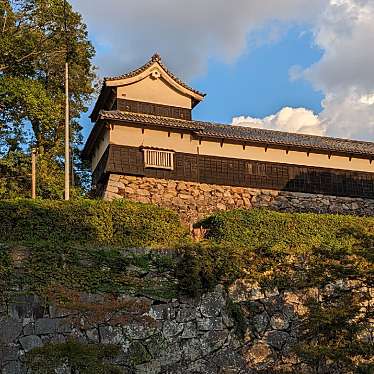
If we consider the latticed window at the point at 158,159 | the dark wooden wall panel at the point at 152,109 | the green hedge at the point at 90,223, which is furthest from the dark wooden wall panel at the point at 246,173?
the green hedge at the point at 90,223

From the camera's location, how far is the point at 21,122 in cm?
2402

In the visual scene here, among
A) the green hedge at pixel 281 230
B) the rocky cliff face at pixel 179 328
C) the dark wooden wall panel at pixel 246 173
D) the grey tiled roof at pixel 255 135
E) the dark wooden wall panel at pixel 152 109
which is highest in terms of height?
the dark wooden wall panel at pixel 152 109

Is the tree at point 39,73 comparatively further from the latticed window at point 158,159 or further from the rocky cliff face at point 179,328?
the rocky cliff face at point 179,328

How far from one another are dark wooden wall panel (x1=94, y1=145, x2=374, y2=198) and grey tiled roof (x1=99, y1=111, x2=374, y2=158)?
85 cm

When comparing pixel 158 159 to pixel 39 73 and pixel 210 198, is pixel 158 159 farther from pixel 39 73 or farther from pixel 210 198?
pixel 39 73

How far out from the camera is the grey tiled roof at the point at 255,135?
22.4 meters

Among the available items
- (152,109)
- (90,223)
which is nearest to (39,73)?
(152,109)

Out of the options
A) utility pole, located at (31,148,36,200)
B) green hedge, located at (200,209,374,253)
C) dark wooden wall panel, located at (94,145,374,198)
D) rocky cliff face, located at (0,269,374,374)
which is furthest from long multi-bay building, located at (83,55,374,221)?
rocky cliff face, located at (0,269,374,374)

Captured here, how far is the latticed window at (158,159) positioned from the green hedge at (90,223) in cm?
505

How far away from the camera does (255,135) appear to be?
24.6m

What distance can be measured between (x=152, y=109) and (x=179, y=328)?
10955 mm

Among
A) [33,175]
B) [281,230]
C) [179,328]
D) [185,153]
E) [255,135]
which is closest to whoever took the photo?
[179,328]

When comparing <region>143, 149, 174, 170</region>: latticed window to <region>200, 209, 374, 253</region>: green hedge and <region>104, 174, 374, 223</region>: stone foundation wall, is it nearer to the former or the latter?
<region>104, 174, 374, 223</region>: stone foundation wall

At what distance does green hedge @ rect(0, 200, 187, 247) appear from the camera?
52.2 ft
